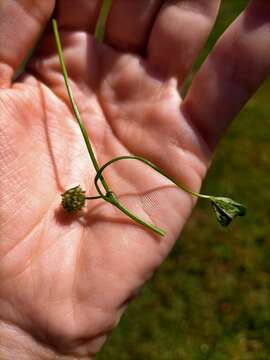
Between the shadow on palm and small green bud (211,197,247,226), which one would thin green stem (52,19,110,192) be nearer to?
the shadow on palm

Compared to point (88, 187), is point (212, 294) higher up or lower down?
lower down

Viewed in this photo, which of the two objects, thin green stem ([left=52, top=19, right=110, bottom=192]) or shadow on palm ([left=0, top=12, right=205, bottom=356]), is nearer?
shadow on palm ([left=0, top=12, right=205, bottom=356])

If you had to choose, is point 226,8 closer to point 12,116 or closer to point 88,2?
point 88,2

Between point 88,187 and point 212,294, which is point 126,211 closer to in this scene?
point 88,187

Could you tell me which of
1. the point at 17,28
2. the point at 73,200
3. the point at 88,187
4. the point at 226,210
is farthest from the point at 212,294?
the point at 17,28

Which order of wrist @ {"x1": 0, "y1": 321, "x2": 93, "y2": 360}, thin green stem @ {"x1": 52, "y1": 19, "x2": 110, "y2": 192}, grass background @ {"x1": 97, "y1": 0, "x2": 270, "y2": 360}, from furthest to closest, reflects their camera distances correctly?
grass background @ {"x1": 97, "y1": 0, "x2": 270, "y2": 360}, thin green stem @ {"x1": 52, "y1": 19, "x2": 110, "y2": 192}, wrist @ {"x1": 0, "y1": 321, "x2": 93, "y2": 360}

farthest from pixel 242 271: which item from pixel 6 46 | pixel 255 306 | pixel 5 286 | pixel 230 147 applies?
pixel 6 46

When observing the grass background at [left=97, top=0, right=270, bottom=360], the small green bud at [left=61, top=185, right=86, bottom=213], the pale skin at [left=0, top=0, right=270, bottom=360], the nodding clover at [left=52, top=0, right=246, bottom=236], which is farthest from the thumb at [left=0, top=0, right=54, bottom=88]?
the grass background at [left=97, top=0, right=270, bottom=360]
